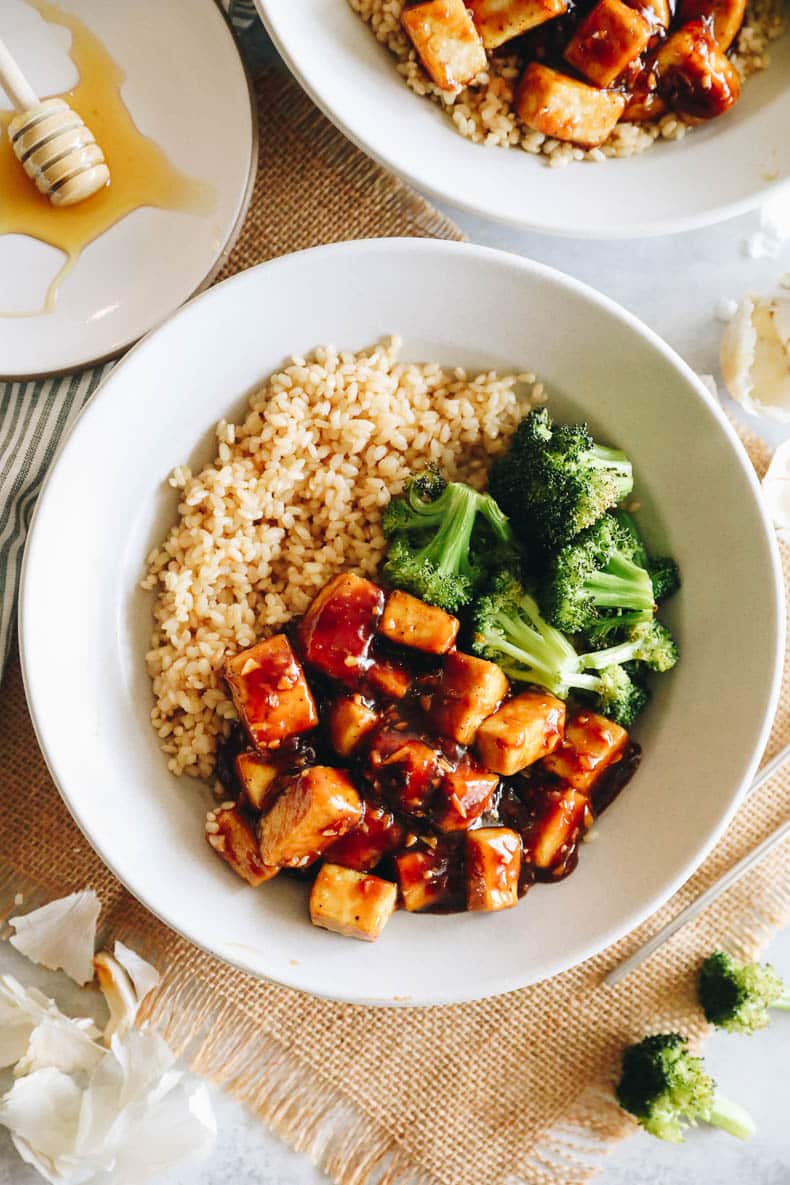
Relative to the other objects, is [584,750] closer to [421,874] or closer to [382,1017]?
[421,874]

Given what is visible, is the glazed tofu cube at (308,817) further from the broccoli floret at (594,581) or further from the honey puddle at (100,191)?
the honey puddle at (100,191)

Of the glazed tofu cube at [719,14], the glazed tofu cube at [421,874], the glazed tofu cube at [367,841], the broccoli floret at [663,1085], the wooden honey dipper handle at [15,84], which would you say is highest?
the glazed tofu cube at [719,14]

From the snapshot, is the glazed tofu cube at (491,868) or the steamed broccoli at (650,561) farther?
the steamed broccoli at (650,561)

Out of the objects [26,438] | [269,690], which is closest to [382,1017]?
[269,690]

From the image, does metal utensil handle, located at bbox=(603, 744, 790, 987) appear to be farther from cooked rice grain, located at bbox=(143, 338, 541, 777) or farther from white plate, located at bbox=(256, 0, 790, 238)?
white plate, located at bbox=(256, 0, 790, 238)

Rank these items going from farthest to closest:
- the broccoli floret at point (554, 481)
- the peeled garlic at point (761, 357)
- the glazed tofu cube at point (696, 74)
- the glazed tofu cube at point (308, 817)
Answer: the peeled garlic at point (761, 357), the glazed tofu cube at point (696, 74), the broccoli floret at point (554, 481), the glazed tofu cube at point (308, 817)

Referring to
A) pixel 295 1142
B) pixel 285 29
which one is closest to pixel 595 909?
pixel 295 1142

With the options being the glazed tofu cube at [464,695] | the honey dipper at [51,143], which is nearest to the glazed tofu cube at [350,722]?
the glazed tofu cube at [464,695]
